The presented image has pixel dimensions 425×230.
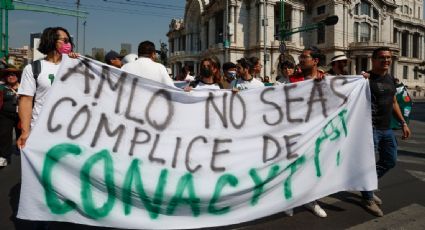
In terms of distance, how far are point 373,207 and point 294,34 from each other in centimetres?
4825

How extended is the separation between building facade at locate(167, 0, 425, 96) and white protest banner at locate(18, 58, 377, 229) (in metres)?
38.0

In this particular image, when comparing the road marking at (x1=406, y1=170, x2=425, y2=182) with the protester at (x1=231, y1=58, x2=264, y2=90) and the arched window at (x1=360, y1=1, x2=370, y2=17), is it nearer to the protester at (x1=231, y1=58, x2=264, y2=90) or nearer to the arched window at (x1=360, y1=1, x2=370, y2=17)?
the protester at (x1=231, y1=58, x2=264, y2=90)

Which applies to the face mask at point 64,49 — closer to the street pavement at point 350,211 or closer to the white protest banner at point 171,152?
the white protest banner at point 171,152

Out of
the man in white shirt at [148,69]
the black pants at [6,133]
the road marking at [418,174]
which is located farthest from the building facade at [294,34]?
the man in white shirt at [148,69]

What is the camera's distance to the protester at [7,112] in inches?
262

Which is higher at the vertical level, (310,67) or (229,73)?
(229,73)

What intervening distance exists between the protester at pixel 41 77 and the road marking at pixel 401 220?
3.11 meters

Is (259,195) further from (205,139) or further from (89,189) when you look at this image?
(89,189)

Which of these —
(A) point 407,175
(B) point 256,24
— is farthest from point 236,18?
(A) point 407,175

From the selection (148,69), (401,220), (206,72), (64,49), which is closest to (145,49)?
(148,69)

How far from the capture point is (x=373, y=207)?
157 inches

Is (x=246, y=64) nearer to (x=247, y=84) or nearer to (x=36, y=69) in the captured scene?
(x=247, y=84)

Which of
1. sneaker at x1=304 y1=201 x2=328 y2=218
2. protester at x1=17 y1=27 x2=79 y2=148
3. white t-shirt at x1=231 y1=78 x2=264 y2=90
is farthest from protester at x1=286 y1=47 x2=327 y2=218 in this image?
protester at x1=17 y1=27 x2=79 y2=148

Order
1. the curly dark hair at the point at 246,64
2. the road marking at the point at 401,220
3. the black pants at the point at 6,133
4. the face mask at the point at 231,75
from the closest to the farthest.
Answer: the road marking at the point at 401,220
the curly dark hair at the point at 246,64
the face mask at the point at 231,75
the black pants at the point at 6,133
